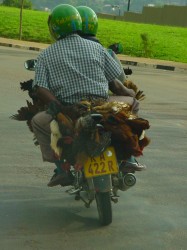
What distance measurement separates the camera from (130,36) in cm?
3472

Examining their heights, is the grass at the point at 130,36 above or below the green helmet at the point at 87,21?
below

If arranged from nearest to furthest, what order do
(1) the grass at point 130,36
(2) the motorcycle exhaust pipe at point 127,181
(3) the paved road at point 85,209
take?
1. (3) the paved road at point 85,209
2. (2) the motorcycle exhaust pipe at point 127,181
3. (1) the grass at point 130,36

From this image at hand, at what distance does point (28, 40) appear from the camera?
33938 mm

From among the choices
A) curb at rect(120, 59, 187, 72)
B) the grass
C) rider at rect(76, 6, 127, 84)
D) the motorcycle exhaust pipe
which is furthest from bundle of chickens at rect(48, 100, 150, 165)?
the grass

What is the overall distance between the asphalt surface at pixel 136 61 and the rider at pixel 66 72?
2110cm

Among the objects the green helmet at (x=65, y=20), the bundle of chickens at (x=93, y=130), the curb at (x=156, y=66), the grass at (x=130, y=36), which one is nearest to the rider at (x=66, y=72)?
the green helmet at (x=65, y=20)

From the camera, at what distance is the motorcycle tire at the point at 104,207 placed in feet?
19.7

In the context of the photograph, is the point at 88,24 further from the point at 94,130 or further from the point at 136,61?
the point at 136,61

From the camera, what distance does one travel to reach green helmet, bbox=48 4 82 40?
250 inches

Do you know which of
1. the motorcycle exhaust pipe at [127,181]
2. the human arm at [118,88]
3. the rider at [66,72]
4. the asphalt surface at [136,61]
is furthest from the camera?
the asphalt surface at [136,61]

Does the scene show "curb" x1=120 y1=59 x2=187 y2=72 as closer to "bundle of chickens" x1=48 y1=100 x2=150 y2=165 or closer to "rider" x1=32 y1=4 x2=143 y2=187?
"rider" x1=32 y1=4 x2=143 y2=187

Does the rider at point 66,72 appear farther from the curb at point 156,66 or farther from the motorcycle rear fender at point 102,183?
the curb at point 156,66

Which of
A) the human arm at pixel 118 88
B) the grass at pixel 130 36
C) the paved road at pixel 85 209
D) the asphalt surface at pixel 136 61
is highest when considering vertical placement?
the human arm at pixel 118 88

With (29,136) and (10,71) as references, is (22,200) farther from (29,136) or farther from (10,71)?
(10,71)
